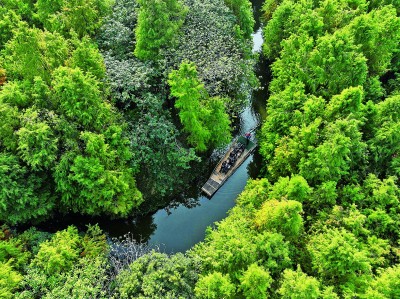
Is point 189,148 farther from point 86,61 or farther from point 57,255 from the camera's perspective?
point 57,255

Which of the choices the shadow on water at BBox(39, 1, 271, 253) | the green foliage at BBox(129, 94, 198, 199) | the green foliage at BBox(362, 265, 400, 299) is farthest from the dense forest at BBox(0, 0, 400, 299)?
the shadow on water at BBox(39, 1, 271, 253)

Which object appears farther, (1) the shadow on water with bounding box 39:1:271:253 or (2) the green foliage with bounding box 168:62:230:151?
(1) the shadow on water with bounding box 39:1:271:253

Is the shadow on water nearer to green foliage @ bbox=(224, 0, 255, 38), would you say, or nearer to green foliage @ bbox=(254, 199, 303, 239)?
green foliage @ bbox=(254, 199, 303, 239)

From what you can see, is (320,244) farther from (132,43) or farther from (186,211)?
(132,43)

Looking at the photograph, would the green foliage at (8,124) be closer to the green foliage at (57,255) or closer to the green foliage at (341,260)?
the green foliage at (57,255)

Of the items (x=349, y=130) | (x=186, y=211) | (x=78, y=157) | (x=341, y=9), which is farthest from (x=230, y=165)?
(x=341, y=9)

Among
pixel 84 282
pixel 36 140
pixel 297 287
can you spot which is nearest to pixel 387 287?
pixel 297 287
